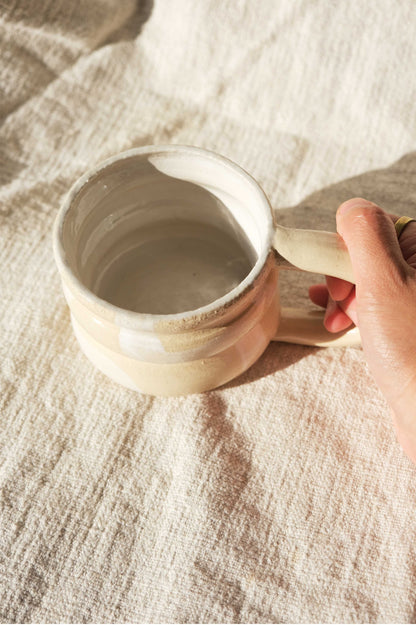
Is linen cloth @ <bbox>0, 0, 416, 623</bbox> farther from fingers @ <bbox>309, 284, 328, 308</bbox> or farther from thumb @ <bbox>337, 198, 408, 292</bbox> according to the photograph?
thumb @ <bbox>337, 198, 408, 292</bbox>

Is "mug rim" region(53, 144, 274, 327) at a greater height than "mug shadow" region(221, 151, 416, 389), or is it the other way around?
"mug rim" region(53, 144, 274, 327)

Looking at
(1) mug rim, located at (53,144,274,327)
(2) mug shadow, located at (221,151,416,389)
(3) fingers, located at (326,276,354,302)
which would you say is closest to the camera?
(1) mug rim, located at (53,144,274,327)

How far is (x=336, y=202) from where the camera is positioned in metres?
0.76

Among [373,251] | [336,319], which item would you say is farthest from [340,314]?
[373,251]

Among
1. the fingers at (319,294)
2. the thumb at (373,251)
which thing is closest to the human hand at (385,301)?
the thumb at (373,251)

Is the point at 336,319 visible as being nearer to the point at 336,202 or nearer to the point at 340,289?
the point at 340,289

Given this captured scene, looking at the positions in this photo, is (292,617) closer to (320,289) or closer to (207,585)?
(207,585)

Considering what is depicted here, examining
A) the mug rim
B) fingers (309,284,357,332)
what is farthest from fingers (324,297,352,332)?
the mug rim

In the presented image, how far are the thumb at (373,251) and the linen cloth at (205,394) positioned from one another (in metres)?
0.16

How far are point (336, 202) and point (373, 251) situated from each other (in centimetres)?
26

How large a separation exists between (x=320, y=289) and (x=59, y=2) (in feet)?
1.70

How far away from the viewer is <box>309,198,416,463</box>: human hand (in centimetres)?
52

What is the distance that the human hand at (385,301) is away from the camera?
52 centimetres

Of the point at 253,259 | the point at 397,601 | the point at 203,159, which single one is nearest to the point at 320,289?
the point at 253,259
